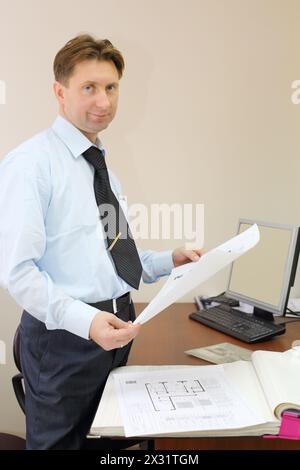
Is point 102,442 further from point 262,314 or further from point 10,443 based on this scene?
point 262,314

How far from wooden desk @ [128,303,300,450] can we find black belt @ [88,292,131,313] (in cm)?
21

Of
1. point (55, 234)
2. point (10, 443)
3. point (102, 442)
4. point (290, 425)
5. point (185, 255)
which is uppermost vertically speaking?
point (55, 234)

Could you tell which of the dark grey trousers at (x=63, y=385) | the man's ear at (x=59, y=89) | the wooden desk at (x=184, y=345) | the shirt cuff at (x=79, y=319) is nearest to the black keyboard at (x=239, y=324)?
the wooden desk at (x=184, y=345)

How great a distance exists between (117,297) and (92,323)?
0.25 m

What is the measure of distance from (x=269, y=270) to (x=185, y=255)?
48 cm

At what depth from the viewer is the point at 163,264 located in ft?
5.23

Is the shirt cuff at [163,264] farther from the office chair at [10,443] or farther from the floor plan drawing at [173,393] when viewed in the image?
the office chair at [10,443]

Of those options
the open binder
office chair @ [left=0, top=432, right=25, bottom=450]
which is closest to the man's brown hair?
the open binder

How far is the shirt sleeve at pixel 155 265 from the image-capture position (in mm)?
1589

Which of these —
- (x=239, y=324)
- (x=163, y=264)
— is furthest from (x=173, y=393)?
(x=239, y=324)

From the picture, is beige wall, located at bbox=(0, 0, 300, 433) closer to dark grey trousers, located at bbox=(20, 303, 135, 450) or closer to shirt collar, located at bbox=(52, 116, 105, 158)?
shirt collar, located at bbox=(52, 116, 105, 158)

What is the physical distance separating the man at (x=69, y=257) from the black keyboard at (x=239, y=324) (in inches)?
18.3
